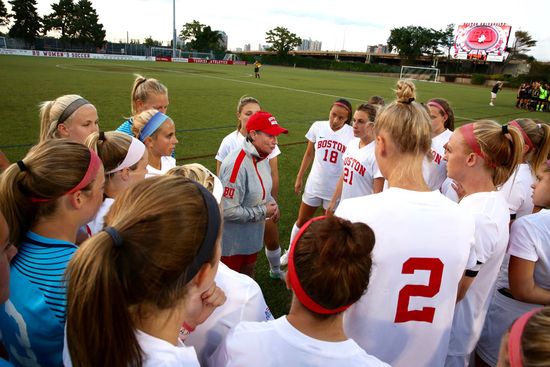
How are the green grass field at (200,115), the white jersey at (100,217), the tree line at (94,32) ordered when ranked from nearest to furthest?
the white jersey at (100,217)
the green grass field at (200,115)
the tree line at (94,32)

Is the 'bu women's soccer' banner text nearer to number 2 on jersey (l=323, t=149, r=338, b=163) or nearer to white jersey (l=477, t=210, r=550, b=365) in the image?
number 2 on jersey (l=323, t=149, r=338, b=163)

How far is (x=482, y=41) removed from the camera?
2184 inches

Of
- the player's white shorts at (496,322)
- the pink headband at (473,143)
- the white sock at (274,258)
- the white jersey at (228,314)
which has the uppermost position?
the pink headband at (473,143)

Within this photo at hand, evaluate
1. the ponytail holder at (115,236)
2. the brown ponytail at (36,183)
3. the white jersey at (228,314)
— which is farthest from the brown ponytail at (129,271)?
the brown ponytail at (36,183)

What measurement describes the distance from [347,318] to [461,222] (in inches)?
30.1

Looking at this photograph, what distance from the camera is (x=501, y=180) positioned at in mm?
2234

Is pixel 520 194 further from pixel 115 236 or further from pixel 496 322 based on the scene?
pixel 115 236

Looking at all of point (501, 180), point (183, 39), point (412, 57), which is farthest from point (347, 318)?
point (183, 39)

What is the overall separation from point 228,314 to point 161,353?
471 millimetres

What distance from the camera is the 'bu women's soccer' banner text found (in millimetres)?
53750

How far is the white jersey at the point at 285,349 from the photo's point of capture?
1.20m

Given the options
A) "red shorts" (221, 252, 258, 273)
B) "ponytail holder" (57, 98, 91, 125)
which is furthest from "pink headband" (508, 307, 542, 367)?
"ponytail holder" (57, 98, 91, 125)

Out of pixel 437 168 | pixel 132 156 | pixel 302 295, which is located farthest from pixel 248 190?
pixel 437 168

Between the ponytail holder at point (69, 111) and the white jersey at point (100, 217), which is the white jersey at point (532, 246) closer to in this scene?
the white jersey at point (100, 217)
